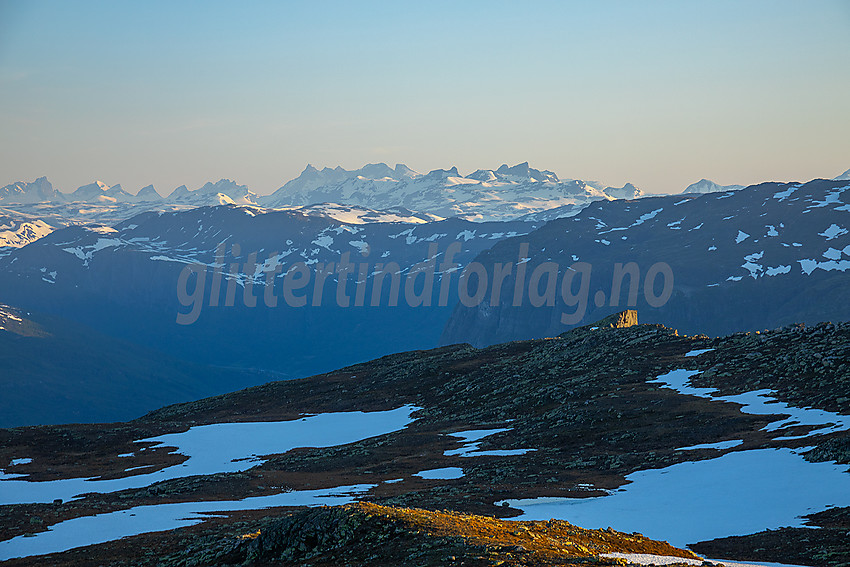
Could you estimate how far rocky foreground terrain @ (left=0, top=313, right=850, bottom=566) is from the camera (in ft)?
97.2

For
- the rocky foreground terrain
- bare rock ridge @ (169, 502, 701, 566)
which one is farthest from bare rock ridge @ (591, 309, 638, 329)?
bare rock ridge @ (169, 502, 701, 566)

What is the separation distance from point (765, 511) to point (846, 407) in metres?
20.2

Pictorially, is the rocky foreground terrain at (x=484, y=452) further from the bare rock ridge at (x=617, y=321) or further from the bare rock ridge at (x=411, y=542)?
the bare rock ridge at (x=617, y=321)

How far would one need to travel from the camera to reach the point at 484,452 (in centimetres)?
6328

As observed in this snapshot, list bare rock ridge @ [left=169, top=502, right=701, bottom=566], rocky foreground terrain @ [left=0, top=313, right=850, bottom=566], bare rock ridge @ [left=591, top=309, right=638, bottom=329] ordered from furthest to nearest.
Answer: bare rock ridge @ [left=591, top=309, right=638, bottom=329], rocky foreground terrain @ [left=0, top=313, right=850, bottom=566], bare rock ridge @ [left=169, top=502, right=701, bottom=566]

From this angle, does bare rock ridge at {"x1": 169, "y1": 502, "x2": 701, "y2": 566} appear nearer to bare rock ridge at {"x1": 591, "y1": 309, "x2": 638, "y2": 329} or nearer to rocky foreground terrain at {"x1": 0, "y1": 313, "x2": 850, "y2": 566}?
rocky foreground terrain at {"x1": 0, "y1": 313, "x2": 850, "y2": 566}

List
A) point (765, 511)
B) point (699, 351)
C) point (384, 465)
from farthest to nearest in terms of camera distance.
Result: point (699, 351) → point (384, 465) → point (765, 511)

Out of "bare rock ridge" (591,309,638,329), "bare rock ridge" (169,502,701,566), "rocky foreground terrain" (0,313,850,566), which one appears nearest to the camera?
"bare rock ridge" (169,502,701,566)

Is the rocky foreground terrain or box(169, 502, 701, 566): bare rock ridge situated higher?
box(169, 502, 701, 566): bare rock ridge

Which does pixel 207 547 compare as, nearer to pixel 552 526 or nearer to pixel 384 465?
pixel 552 526

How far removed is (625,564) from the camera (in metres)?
24.4

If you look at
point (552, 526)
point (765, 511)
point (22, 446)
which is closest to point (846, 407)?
point (765, 511)

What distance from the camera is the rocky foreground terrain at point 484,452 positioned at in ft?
97.2

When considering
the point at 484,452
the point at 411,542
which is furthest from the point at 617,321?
the point at 411,542
